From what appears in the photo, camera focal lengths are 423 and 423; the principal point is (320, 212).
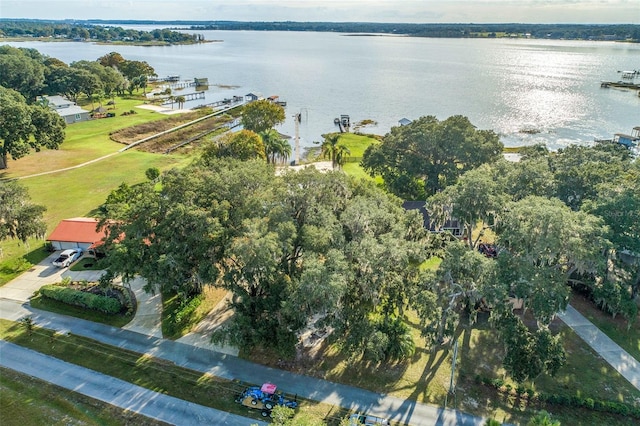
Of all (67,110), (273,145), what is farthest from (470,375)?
(67,110)

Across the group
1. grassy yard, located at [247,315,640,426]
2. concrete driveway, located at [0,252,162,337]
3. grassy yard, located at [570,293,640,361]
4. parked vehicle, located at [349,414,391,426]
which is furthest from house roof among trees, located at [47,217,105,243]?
grassy yard, located at [570,293,640,361]

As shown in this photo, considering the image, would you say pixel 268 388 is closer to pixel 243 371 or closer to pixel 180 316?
pixel 243 371

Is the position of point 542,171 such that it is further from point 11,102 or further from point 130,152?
point 11,102

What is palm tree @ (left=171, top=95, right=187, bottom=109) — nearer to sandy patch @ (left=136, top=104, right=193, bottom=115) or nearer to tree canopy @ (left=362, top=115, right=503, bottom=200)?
sandy patch @ (left=136, top=104, right=193, bottom=115)

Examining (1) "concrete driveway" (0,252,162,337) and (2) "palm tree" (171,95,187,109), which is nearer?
(1) "concrete driveway" (0,252,162,337)

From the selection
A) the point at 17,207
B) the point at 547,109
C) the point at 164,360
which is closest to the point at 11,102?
→ the point at 17,207

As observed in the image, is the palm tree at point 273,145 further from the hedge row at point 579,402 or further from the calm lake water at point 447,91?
the hedge row at point 579,402
